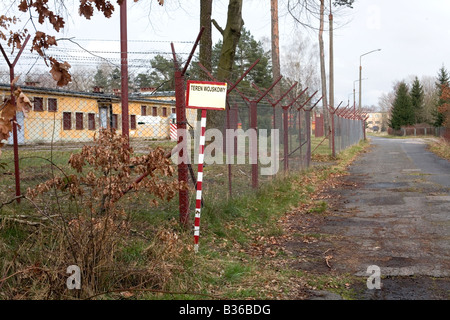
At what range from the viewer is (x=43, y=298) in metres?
4.09

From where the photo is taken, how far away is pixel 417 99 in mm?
71125

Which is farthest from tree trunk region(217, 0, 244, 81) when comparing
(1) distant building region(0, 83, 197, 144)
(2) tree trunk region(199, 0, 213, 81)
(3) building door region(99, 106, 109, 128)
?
(3) building door region(99, 106, 109, 128)

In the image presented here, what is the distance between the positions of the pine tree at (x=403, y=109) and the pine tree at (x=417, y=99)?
567 mm

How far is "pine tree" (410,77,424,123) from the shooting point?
70312 millimetres

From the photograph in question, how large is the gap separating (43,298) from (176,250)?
5.00 feet

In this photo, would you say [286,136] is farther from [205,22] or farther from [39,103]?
[39,103]

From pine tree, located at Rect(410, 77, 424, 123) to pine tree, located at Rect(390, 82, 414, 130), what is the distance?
1.86 ft

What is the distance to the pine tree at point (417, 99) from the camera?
70312 mm

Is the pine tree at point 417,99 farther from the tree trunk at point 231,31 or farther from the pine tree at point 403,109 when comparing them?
the tree trunk at point 231,31

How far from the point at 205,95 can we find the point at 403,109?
235 ft

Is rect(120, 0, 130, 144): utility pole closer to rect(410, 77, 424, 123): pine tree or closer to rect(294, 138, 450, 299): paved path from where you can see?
rect(294, 138, 450, 299): paved path

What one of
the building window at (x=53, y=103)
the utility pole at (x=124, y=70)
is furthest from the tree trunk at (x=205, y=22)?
the building window at (x=53, y=103)

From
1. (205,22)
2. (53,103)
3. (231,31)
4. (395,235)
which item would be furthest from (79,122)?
(395,235)
